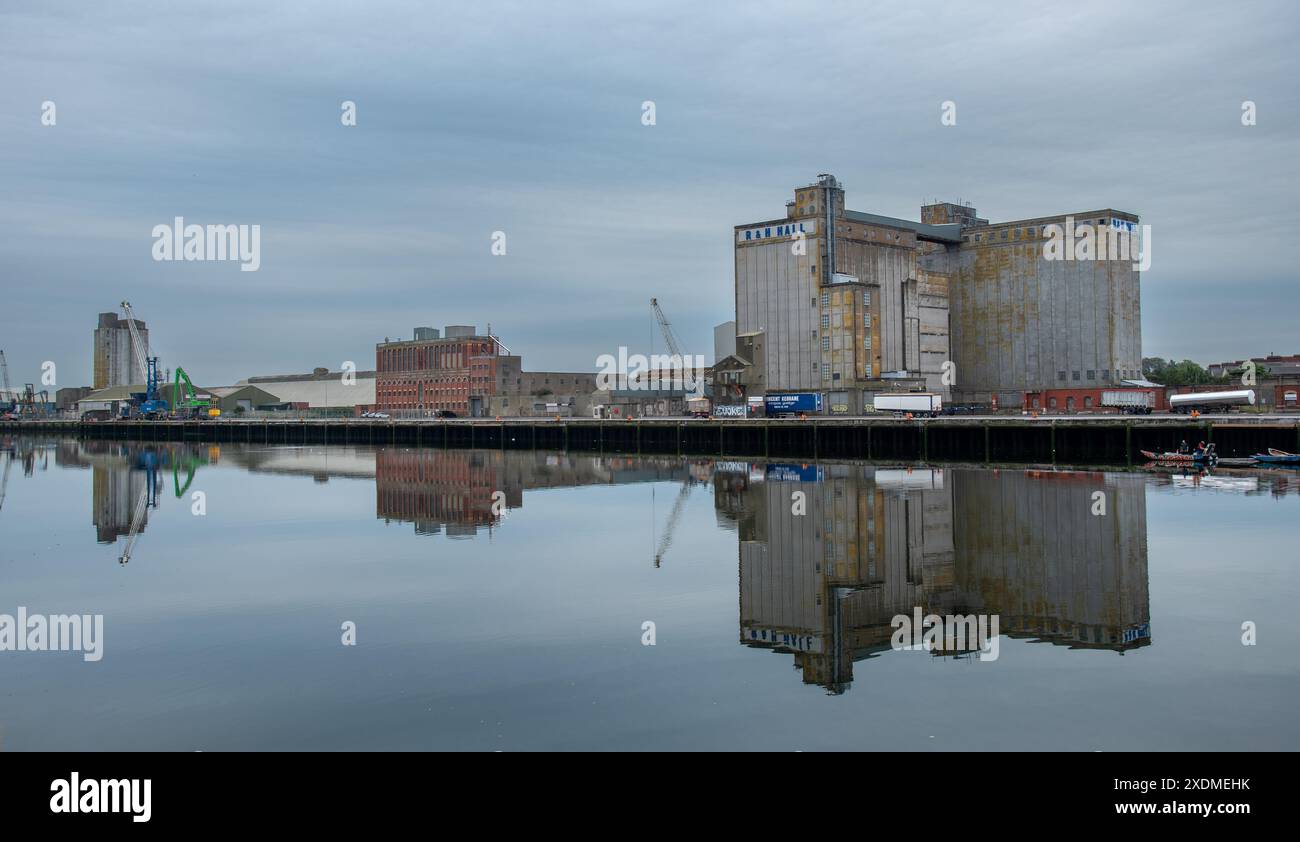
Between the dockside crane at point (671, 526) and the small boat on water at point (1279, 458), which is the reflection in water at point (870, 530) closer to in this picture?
the dockside crane at point (671, 526)

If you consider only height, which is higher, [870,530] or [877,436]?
[877,436]

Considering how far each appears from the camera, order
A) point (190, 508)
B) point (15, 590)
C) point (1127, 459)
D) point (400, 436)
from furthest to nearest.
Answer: point (400, 436) < point (1127, 459) < point (190, 508) < point (15, 590)

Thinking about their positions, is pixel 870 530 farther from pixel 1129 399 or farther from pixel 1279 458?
pixel 1129 399

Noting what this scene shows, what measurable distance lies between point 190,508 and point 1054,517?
3668cm

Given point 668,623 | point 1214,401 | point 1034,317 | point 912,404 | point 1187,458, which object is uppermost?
point 1034,317

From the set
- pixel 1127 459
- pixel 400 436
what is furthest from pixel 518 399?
pixel 1127 459

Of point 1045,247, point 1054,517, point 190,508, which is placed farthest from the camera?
point 1045,247

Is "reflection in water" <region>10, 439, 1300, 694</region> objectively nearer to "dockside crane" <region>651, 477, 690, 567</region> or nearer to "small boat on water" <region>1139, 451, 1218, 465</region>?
"dockside crane" <region>651, 477, 690, 567</region>

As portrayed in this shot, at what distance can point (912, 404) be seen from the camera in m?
100

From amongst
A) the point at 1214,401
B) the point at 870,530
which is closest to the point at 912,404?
the point at 1214,401

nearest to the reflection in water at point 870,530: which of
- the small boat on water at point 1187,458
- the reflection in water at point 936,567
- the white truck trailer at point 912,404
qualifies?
the reflection in water at point 936,567

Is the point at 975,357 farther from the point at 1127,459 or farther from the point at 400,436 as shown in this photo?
the point at 400,436

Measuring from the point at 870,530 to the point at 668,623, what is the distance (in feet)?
50.8
